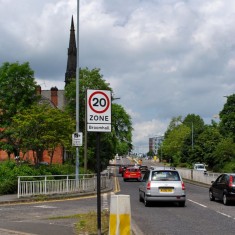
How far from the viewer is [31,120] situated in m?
26.8

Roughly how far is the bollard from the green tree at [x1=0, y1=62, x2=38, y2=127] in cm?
3130

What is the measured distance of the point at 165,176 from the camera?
65.4 feet

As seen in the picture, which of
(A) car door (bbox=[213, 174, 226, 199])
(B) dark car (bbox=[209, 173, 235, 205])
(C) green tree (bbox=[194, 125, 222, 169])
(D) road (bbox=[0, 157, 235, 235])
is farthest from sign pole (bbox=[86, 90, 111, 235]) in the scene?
(C) green tree (bbox=[194, 125, 222, 169])

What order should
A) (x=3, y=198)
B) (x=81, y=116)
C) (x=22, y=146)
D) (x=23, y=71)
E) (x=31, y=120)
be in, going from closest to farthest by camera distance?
(x=3, y=198) < (x=31, y=120) < (x=22, y=146) < (x=23, y=71) < (x=81, y=116)

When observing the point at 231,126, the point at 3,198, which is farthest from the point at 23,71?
the point at 231,126

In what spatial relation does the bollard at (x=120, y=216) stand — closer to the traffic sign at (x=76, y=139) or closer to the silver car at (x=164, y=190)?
the silver car at (x=164, y=190)

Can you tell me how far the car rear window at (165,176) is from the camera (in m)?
19.8

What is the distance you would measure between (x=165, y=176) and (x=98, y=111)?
1044cm

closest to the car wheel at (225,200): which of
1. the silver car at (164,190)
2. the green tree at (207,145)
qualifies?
the silver car at (164,190)

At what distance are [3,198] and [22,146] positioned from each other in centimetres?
746

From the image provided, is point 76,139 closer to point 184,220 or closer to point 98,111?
point 184,220

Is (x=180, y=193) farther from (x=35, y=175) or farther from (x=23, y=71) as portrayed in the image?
(x=23, y=71)

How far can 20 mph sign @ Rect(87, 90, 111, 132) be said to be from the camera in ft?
32.7

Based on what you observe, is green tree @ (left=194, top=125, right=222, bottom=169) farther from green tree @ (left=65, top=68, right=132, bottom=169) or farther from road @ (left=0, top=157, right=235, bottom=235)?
road @ (left=0, top=157, right=235, bottom=235)
